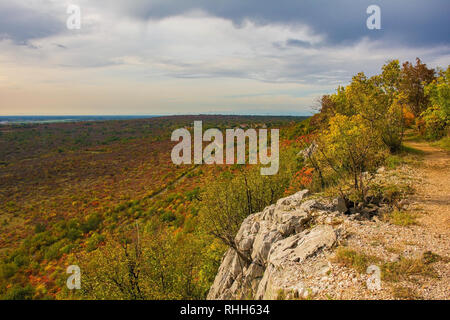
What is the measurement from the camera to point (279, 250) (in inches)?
368

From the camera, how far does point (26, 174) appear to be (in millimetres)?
71312

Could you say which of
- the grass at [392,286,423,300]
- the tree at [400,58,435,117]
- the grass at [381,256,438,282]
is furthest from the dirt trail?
the tree at [400,58,435,117]

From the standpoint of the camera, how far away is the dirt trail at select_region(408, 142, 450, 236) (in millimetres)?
9133

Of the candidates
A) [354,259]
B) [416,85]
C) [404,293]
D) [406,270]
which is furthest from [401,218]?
[416,85]

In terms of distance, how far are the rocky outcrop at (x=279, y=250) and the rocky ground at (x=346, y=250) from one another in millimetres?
30

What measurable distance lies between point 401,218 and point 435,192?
4.22m

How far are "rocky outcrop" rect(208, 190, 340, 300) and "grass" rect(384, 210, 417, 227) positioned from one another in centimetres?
206

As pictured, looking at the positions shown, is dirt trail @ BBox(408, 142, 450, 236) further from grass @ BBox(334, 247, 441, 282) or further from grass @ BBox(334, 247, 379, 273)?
grass @ BBox(334, 247, 379, 273)

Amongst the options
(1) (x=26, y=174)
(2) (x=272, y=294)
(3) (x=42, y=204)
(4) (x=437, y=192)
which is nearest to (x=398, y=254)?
(2) (x=272, y=294)

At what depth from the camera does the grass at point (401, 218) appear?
9.23 m

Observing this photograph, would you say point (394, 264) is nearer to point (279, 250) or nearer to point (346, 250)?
point (346, 250)

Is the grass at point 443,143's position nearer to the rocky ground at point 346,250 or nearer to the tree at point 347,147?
the rocky ground at point 346,250
